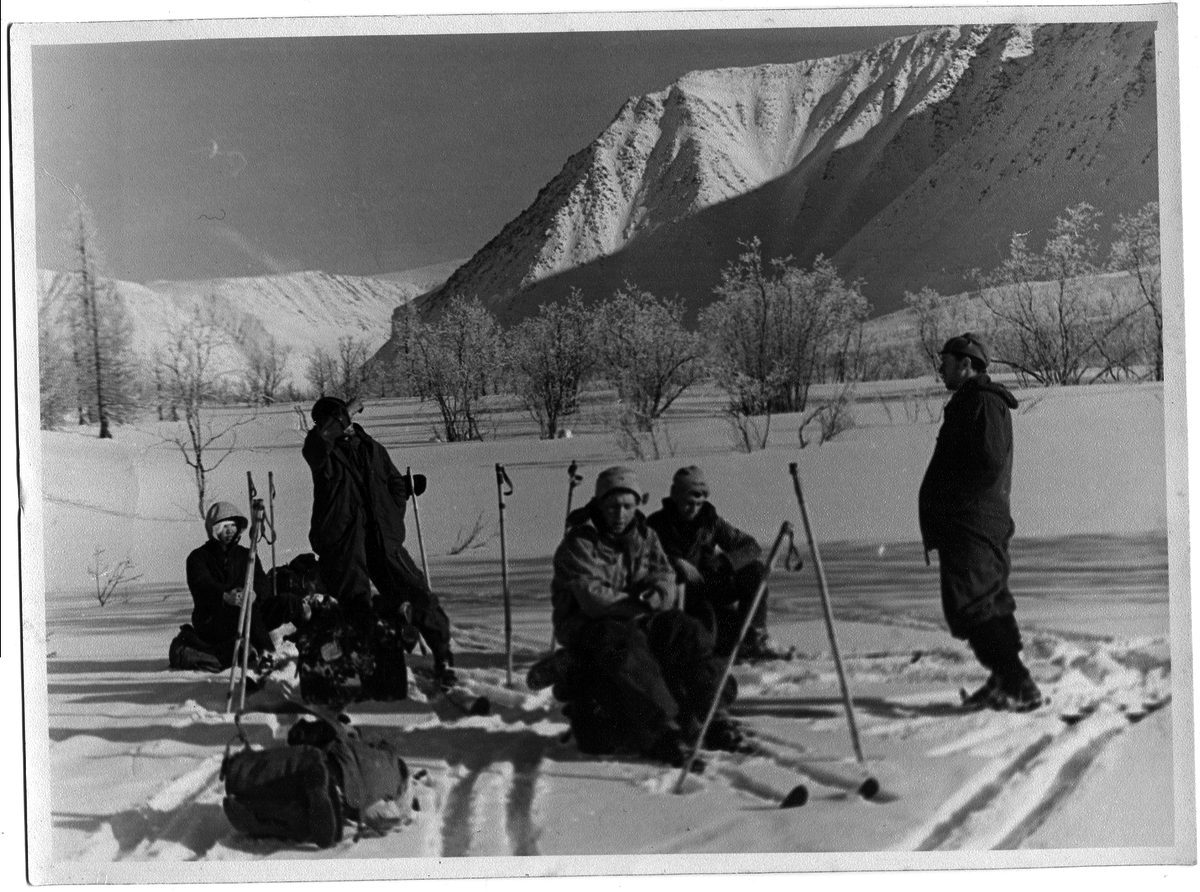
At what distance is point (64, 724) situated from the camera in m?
5.86

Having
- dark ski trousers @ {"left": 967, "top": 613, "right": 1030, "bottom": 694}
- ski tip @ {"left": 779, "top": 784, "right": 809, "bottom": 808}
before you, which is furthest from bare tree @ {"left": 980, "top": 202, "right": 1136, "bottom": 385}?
ski tip @ {"left": 779, "top": 784, "right": 809, "bottom": 808}

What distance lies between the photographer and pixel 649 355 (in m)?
5.99

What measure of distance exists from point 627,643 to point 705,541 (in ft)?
1.96

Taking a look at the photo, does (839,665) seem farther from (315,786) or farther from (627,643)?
(315,786)

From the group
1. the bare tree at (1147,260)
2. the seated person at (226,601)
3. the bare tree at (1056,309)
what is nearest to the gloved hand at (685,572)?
the seated person at (226,601)

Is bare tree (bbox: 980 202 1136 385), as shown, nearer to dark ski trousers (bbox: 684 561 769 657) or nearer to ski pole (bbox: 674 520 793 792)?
ski pole (bbox: 674 520 793 792)

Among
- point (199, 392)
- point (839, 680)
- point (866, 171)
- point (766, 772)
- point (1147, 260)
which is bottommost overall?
point (766, 772)

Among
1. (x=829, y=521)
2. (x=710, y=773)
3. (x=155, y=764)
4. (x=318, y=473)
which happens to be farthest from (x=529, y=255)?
(x=155, y=764)

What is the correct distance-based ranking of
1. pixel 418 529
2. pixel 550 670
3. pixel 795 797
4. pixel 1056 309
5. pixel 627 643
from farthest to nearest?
pixel 1056 309, pixel 418 529, pixel 550 670, pixel 795 797, pixel 627 643

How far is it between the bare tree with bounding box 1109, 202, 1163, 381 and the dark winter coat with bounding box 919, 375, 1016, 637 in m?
0.79

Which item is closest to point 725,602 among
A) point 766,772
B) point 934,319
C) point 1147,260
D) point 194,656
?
point 766,772

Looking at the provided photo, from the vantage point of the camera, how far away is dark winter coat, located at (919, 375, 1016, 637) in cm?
575

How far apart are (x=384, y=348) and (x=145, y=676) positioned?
185cm

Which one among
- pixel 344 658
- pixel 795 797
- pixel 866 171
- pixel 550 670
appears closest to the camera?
pixel 795 797
